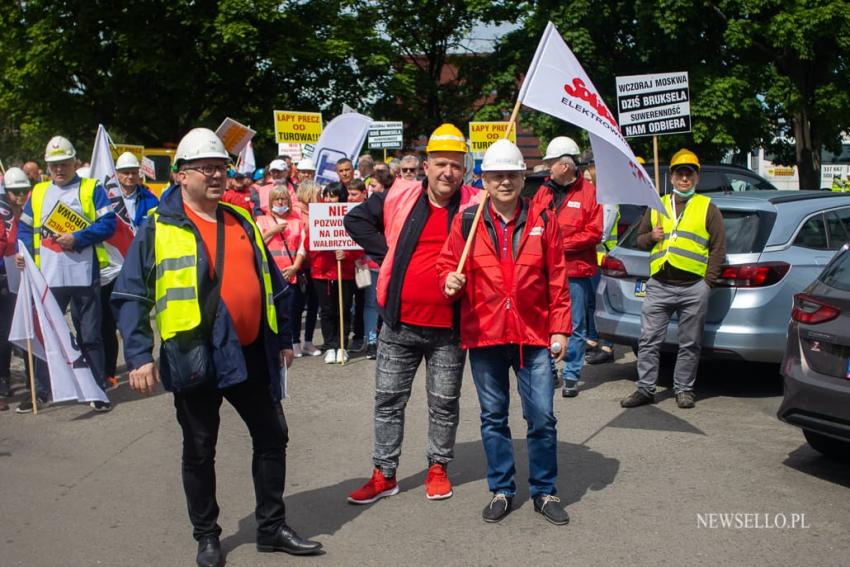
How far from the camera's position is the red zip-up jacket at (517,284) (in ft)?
17.2

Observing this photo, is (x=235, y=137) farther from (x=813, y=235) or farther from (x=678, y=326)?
(x=813, y=235)

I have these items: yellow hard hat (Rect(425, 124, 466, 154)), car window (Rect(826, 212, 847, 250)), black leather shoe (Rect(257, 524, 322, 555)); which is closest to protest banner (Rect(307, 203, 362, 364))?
car window (Rect(826, 212, 847, 250))

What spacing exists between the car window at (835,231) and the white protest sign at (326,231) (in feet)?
14.8

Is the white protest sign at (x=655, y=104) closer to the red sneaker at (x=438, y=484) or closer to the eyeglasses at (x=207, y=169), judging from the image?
the red sneaker at (x=438, y=484)

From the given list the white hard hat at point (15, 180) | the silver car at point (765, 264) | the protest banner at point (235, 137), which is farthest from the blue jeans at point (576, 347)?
the protest banner at point (235, 137)

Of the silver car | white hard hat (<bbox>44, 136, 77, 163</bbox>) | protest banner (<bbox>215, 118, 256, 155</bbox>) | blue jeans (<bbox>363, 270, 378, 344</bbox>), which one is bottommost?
blue jeans (<bbox>363, 270, 378, 344</bbox>)

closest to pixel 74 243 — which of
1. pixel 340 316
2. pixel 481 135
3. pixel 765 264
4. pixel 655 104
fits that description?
pixel 340 316

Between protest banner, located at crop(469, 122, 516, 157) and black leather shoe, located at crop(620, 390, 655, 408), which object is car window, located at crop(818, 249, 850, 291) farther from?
protest banner, located at crop(469, 122, 516, 157)

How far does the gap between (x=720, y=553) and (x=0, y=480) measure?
4253mm

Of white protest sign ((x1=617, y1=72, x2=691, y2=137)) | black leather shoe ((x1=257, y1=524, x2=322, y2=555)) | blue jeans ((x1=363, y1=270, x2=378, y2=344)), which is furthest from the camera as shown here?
blue jeans ((x1=363, y1=270, x2=378, y2=344))

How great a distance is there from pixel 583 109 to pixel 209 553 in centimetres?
316

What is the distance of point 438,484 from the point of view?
5.70 metres

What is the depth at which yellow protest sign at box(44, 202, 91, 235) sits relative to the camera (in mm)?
8234

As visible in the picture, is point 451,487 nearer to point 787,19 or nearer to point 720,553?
point 720,553
